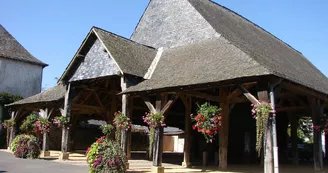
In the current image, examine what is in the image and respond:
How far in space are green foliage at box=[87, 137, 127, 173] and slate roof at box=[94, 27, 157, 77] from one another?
125 inches

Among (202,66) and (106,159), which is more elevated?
(202,66)

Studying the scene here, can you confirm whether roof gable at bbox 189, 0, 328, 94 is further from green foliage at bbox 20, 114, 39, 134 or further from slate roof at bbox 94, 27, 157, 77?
green foliage at bbox 20, 114, 39, 134

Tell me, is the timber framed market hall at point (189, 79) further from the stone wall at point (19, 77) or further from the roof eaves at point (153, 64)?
the stone wall at point (19, 77)

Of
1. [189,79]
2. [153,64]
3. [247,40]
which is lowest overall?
[189,79]

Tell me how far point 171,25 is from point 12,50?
56.1ft

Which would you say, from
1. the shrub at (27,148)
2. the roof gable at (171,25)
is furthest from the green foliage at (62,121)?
the roof gable at (171,25)

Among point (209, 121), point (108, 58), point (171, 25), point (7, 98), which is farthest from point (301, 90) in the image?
point (7, 98)

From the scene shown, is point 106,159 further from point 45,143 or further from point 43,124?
point 45,143

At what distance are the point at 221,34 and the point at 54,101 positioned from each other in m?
8.71

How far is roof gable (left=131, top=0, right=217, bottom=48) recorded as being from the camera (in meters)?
14.3

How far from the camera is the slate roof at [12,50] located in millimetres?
26672

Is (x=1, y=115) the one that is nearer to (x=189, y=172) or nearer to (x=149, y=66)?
(x=149, y=66)

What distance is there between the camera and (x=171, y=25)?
15797 mm

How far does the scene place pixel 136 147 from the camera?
2944 centimetres
